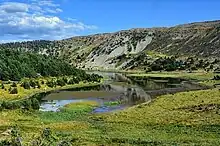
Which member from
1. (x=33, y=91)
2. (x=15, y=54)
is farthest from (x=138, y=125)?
(x=15, y=54)

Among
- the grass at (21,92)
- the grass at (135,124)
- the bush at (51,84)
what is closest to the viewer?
the grass at (135,124)

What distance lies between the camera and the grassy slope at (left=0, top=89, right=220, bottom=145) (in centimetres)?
4566

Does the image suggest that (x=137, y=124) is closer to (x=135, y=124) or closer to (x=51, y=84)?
(x=135, y=124)

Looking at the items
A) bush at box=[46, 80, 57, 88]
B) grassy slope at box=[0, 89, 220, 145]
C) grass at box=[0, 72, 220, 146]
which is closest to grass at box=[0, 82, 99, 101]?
bush at box=[46, 80, 57, 88]

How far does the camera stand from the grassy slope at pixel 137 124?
45656mm

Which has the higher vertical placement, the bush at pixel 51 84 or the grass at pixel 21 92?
the bush at pixel 51 84

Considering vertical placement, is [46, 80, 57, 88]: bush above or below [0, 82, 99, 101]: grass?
above

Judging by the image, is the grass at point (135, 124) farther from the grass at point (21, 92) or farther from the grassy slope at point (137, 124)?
the grass at point (21, 92)

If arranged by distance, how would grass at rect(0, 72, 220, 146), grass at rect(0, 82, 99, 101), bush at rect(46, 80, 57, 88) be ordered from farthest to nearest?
bush at rect(46, 80, 57, 88), grass at rect(0, 82, 99, 101), grass at rect(0, 72, 220, 146)

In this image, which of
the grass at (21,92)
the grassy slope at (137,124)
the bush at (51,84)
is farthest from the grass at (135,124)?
the bush at (51,84)

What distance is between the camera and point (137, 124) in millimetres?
56719

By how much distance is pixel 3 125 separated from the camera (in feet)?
184

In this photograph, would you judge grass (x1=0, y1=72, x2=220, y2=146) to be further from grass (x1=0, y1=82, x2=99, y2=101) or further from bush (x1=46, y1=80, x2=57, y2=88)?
bush (x1=46, y1=80, x2=57, y2=88)

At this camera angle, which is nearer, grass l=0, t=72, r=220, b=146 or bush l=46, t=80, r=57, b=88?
grass l=0, t=72, r=220, b=146
